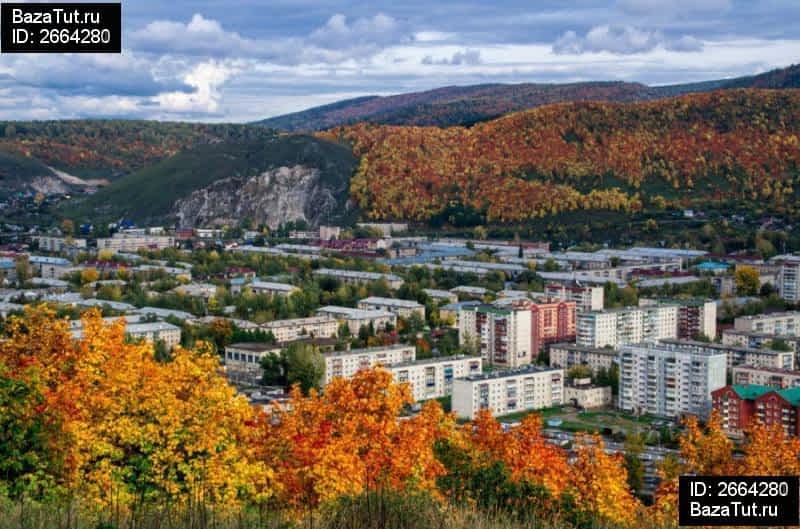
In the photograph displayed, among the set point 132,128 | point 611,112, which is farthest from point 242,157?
point 132,128

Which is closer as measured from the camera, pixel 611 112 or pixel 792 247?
pixel 792 247

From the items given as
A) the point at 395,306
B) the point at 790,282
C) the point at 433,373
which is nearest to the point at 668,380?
the point at 433,373

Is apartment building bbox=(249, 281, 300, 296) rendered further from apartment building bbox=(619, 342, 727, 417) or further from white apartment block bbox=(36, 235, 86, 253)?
white apartment block bbox=(36, 235, 86, 253)

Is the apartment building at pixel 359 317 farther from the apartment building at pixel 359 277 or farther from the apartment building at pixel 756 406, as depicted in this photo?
the apartment building at pixel 756 406

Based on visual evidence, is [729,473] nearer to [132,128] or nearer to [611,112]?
[611,112]

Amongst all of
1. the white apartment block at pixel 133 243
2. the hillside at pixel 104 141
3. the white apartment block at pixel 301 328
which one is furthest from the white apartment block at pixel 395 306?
the hillside at pixel 104 141

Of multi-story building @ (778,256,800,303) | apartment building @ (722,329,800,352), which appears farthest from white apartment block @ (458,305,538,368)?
multi-story building @ (778,256,800,303)
